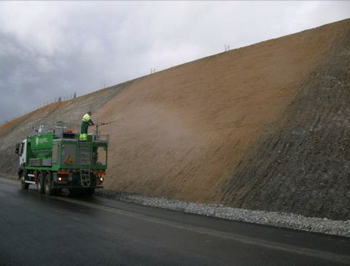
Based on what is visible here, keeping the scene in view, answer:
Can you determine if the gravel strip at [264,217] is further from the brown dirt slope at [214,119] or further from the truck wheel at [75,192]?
the truck wheel at [75,192]

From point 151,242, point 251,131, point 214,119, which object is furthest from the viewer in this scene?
point 214,119

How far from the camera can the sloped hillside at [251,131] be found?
15.2m

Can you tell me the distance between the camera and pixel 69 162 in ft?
62.0

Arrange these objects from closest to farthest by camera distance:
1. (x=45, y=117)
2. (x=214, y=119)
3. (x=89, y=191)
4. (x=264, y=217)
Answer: (x=264, y=217) < (x=89, y=191) < (x=214, y=119) < (x=45, y=117)

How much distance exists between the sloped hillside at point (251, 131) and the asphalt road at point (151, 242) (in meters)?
4.41

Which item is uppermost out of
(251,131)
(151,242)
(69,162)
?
(251,131)

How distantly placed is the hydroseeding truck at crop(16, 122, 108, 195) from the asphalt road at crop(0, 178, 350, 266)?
604 centimetres

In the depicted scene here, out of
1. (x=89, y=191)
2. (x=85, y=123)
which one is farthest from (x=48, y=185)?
(x=85, y=123)

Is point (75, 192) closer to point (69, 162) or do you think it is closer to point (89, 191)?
point (89, 191)

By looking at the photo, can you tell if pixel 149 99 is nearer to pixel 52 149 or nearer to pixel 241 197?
pixel 52 149

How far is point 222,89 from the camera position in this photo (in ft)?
91.8

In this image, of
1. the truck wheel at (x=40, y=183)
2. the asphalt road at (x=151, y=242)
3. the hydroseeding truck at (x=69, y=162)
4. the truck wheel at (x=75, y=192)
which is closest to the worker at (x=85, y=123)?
the hydroseeding truck at (x=69, y=162)

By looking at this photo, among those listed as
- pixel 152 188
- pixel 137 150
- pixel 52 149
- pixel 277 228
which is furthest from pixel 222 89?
pixel 277 228

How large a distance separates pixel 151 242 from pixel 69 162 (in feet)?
37.1
